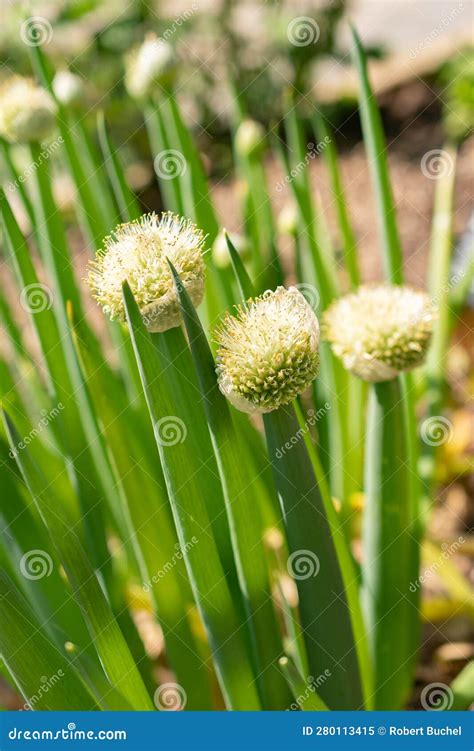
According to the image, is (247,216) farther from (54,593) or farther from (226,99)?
(226,99)

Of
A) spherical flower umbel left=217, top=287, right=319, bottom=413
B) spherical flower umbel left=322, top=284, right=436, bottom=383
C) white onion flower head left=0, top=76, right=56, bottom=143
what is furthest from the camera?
white onion flower head left=0, top=76, right=56, bottom=143

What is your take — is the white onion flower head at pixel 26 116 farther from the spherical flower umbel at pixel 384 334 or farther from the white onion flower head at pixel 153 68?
the spherical flower umbel at pixel 384 334

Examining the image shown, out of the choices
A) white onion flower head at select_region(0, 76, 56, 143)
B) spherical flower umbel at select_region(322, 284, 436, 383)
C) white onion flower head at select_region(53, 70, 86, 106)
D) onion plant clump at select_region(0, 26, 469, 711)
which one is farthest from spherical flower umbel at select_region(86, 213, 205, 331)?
white onion flower head at select_region(53, 70, 86, 106)

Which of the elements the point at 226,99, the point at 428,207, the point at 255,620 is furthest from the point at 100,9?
the point at 255,620

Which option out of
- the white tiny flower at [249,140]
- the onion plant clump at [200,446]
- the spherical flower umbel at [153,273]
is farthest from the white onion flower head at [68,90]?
the spherical flower umbel at [153,273]

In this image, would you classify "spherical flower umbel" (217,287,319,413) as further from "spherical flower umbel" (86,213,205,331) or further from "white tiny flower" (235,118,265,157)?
"white tiny flower" (235,118,265,157)

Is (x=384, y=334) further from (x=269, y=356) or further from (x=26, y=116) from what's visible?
(x=26, y=116)
